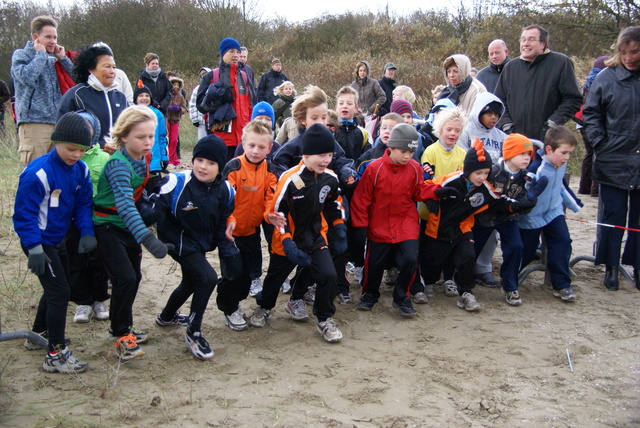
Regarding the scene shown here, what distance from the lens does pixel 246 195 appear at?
4633 millimetres

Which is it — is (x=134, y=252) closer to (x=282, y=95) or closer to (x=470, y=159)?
(x=470, y=159)

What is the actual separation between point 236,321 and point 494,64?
4.64 metres

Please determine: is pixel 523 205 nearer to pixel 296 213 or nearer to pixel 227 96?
pixel 296 213

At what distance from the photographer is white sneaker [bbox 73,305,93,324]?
14.9ft

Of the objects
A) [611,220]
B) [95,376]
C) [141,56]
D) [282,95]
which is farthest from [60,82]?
[141,56]

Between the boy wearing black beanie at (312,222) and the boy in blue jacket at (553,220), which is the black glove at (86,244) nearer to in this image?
the boy wearing black beanie at (312,222)

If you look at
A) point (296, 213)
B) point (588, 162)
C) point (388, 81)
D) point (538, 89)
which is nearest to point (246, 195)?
point (296, 213)

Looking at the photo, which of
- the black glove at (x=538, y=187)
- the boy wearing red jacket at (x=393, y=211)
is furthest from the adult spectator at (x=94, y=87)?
the black glove at (x=538, y=187)

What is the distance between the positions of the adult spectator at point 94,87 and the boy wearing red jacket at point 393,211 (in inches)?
87.5

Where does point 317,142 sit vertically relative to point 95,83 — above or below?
below

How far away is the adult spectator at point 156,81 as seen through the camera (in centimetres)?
1096

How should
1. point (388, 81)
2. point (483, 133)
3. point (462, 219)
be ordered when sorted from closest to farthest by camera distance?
point (462, 219)
point (483, 133)
point (388, 81)

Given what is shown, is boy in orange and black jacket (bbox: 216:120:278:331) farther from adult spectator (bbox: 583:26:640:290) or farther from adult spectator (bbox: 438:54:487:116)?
adult spectator (bbox: 583:26:640:290)

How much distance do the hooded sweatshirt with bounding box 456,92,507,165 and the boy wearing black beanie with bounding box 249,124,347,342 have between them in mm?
1899
